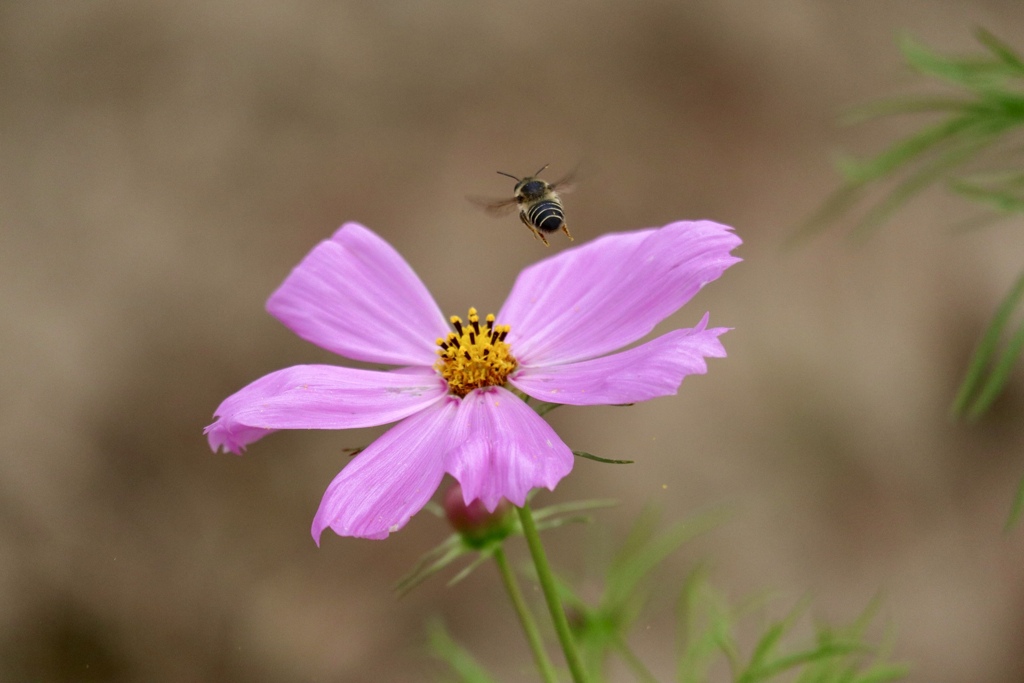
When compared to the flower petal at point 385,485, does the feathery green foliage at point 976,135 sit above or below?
above

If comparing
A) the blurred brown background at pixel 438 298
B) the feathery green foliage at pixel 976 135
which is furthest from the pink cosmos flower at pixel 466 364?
the blurred brown background at pixel 438 298

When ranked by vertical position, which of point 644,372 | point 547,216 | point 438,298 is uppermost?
point 438,298

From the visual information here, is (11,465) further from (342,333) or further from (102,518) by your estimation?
(342,333)

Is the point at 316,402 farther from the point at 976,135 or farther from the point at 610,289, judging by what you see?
the point at 976,135

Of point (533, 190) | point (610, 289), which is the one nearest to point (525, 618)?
point (610, 289)

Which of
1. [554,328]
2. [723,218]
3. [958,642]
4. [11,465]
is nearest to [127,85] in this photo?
[11,465]

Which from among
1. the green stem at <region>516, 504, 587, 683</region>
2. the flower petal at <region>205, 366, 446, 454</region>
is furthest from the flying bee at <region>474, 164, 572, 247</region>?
the green stem at <region>516, 504, 587, 683</region>

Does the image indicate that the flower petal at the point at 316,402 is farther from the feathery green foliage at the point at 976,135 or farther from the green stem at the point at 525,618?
the feathery green foliage at the point at 976,135
